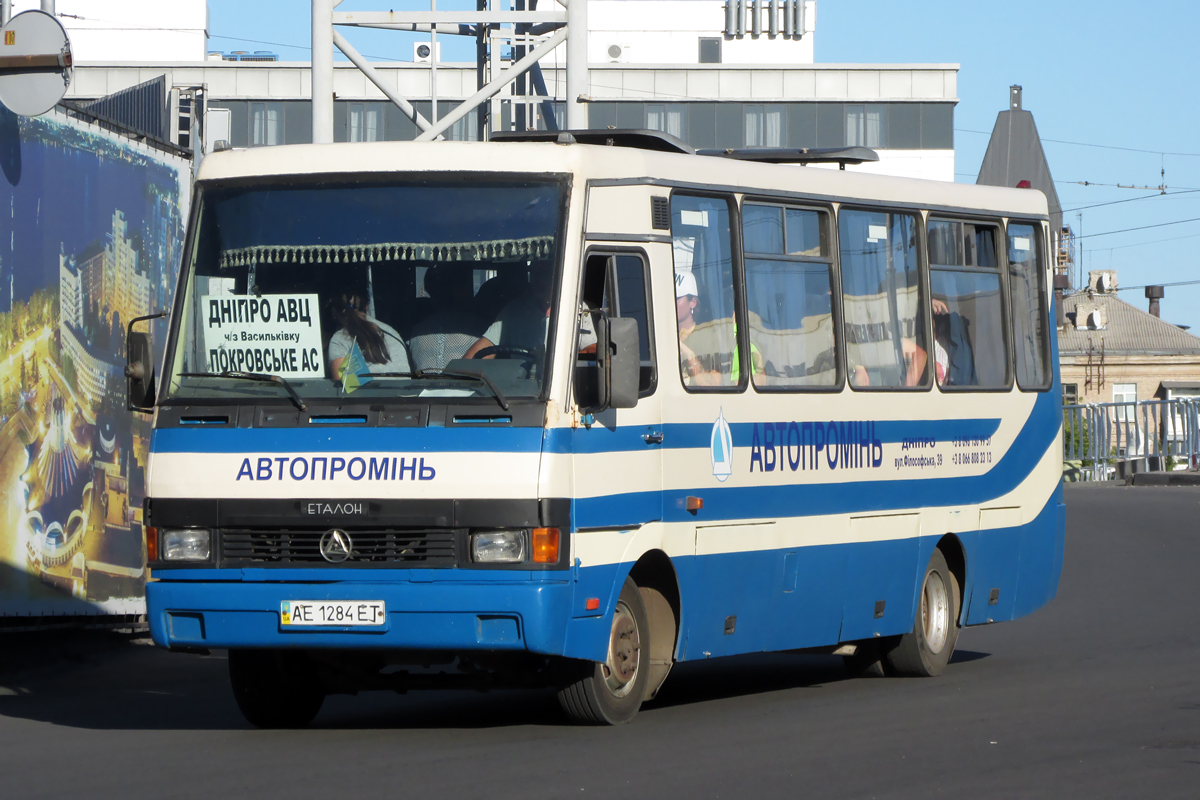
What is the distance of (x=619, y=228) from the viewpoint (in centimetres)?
963

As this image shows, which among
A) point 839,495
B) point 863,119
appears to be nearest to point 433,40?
point 839,495

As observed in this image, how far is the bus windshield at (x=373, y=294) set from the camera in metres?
9.10

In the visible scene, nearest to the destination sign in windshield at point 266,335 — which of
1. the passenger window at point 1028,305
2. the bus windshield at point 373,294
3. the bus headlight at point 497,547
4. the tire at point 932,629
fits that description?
the bus windshield at point 373,294

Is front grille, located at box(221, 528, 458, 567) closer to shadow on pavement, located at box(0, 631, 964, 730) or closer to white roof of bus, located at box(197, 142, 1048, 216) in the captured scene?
shadow on pavement, located at box(0, 631, 964, 730)

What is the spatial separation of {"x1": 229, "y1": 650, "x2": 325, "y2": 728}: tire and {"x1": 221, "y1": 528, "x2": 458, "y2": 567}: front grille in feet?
2.57

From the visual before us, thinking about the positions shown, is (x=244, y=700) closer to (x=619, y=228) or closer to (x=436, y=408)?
(x=436, y=408)

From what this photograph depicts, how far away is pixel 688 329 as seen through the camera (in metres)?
10.1

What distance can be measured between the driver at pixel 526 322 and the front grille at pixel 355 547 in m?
0.87

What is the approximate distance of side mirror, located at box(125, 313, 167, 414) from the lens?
9.40 meters

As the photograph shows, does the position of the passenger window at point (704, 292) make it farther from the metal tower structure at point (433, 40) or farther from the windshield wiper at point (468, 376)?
the metal tower structure at point (433, 40)

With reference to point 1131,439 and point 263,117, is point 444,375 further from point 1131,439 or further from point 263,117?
point 263,117

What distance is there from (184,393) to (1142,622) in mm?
9147

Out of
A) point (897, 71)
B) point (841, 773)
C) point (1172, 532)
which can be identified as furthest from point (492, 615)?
point (897, 71)

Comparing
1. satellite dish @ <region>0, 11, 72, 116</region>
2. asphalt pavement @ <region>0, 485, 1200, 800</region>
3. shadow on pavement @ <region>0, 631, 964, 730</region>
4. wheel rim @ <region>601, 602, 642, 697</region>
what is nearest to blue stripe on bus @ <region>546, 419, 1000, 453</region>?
wheel rim @ <region>601, 602, 642, 697</region>
